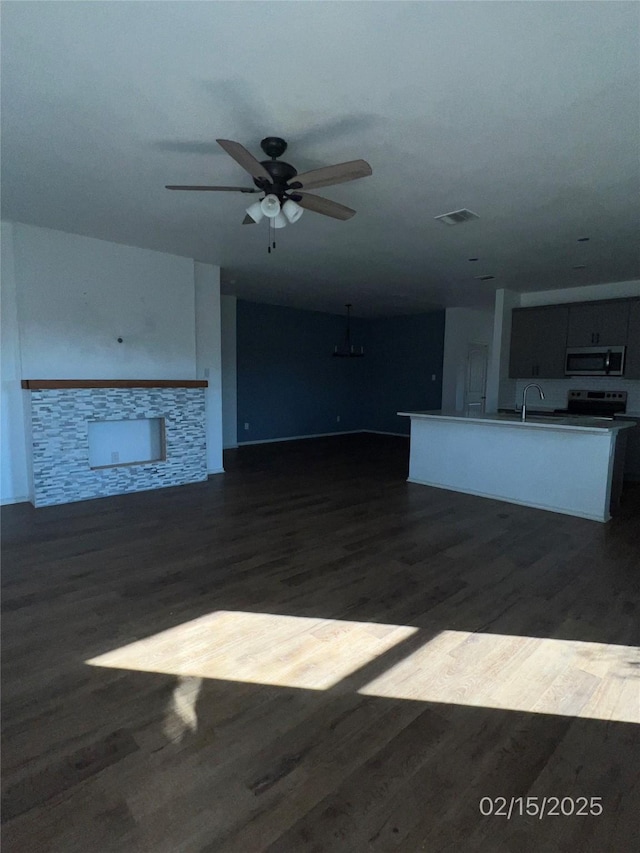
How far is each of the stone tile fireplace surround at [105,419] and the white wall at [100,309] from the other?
8.3 inches

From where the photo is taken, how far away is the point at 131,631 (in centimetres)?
233

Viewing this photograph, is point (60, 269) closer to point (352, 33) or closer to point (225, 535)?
point (225, 535)

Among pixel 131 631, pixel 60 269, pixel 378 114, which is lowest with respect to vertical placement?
pixel 131 631

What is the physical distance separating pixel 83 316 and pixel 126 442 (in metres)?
1.46

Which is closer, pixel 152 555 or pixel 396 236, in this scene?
pixel 152 555

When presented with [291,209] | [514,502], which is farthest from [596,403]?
[291,209]

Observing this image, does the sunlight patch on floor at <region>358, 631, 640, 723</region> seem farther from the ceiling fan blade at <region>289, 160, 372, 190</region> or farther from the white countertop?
the ceiling fan blade at <region>289, 160, 372, 190</region>

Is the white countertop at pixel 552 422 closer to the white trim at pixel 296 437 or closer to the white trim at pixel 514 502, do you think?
the white trim at pixel 514 502

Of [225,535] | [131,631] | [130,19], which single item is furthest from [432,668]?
[130,19]

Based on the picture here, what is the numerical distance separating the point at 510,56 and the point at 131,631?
3.22 meters

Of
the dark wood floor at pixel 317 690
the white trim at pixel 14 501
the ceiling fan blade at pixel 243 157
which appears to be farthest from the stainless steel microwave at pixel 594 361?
the white trim at pixel 14 501

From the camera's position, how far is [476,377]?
31.4ft

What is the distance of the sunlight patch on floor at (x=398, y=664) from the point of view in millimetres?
1858

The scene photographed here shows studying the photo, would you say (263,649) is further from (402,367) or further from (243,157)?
(402,367)
